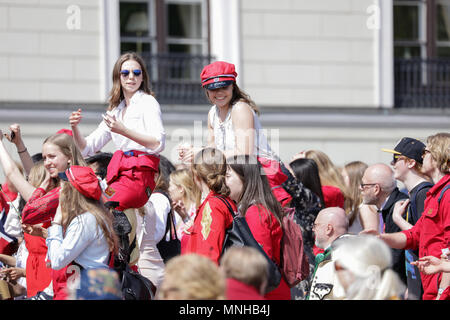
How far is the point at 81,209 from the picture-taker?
4637 mm

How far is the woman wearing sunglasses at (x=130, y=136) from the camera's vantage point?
5.57 m

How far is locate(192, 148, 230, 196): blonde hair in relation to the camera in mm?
4973

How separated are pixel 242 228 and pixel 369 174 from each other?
6.54ft

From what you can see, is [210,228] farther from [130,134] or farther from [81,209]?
[130,134]

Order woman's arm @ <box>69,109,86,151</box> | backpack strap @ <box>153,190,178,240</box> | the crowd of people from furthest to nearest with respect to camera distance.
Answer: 1. backpack strap @ <box>153,190,178,240</box>
2. woman's arm @ <box>69,109,86,151</box>
3. the crowd of people

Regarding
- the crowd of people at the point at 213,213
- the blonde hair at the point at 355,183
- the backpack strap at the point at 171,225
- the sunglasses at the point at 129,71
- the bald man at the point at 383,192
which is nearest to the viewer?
the crowd of people at the point at 213,213

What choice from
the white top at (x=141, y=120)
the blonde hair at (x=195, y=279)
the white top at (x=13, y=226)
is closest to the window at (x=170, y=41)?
the white top at (x=13, y=226)

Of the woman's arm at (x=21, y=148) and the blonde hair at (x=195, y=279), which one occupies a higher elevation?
the woman's arm at (x=21, y=148)

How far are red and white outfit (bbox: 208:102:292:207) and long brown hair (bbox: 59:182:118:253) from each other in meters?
1.27

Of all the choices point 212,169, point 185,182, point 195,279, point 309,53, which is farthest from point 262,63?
point 195,279

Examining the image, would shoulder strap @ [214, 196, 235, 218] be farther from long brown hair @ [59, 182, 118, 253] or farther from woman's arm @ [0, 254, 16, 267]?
woman's arm @ [0, 254, 16, 267]

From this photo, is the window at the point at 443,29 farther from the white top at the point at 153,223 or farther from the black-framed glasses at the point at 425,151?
the white top at the point at 153,223

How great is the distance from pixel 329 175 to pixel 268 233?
106 inches

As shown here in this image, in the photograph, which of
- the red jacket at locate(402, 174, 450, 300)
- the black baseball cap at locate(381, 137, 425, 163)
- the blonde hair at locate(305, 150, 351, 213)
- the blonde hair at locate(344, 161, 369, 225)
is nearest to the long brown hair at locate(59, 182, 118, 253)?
the red jacket at locate(402, 174, 450, 300)
